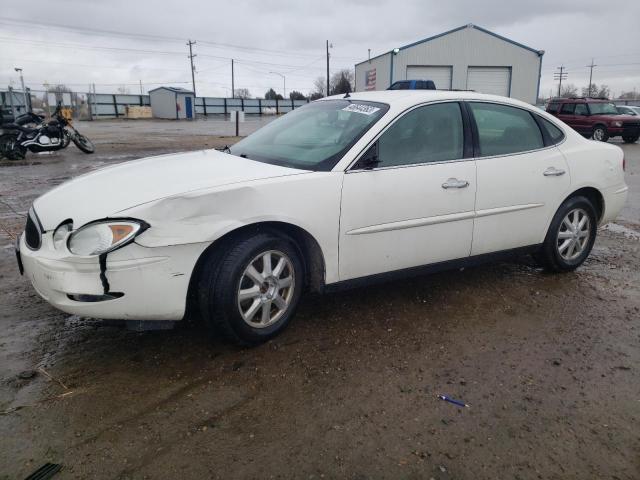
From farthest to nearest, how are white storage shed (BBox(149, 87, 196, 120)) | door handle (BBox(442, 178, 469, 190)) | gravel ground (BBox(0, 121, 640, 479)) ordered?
white storage shed (BBox(149, 87, 196, 120))
door handle (BBox(442, 178, 469, 190))
gravel ground (BBox(0, 121, 640, 479))

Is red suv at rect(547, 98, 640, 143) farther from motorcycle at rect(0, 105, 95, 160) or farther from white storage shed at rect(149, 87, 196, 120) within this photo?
white storage shed at rect(149, 87, 196, 120)

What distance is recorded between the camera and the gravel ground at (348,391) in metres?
2.23

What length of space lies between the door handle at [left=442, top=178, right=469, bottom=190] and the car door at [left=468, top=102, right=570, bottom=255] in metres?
0.15

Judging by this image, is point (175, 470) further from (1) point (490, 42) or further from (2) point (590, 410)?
(1) point (490, 42)

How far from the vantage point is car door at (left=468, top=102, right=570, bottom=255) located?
3.92 metres

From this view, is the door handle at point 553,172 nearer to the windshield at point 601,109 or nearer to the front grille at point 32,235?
the front grille at point 32,235

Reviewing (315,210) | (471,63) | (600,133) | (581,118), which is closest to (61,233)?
(315,210)

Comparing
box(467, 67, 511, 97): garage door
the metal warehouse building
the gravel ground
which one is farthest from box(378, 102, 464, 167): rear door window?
box(467, 67, 511, 97): garage door

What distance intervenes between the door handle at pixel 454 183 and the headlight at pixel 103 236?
2.09 meters

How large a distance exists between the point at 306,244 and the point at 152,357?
1178 mm

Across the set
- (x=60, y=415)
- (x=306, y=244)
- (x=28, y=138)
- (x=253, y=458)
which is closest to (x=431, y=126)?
(x=306, y=244)

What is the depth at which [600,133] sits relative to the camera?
2039cm

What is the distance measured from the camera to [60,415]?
2.50 meters

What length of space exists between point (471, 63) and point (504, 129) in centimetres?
3045
